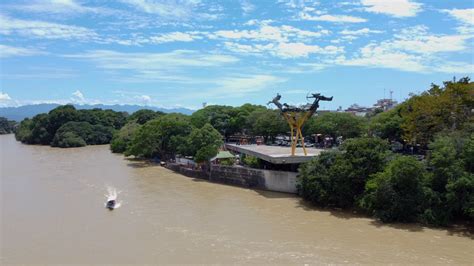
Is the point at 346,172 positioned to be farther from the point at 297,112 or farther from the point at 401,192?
the point at 297,112


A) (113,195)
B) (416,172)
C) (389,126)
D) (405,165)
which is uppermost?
(389,126)

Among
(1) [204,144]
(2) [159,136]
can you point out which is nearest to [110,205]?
(1) [204,144]

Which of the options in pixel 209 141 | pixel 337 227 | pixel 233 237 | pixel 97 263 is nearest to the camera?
pixel 97 263

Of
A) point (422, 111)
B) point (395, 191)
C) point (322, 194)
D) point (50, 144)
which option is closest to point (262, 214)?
point (322, 194)

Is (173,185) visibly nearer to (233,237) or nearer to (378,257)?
(233,237)

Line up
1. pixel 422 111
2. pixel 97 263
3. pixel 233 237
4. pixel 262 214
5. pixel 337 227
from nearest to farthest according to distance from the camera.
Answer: pixel 97 263 → pixel 233 237 → pixel 337 227 → pixel 262 214 → pixel 422 111

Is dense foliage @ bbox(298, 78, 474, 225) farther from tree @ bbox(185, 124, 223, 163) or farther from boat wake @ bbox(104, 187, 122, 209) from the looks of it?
boat wake @ bbox(104, 187, 122, 209)
